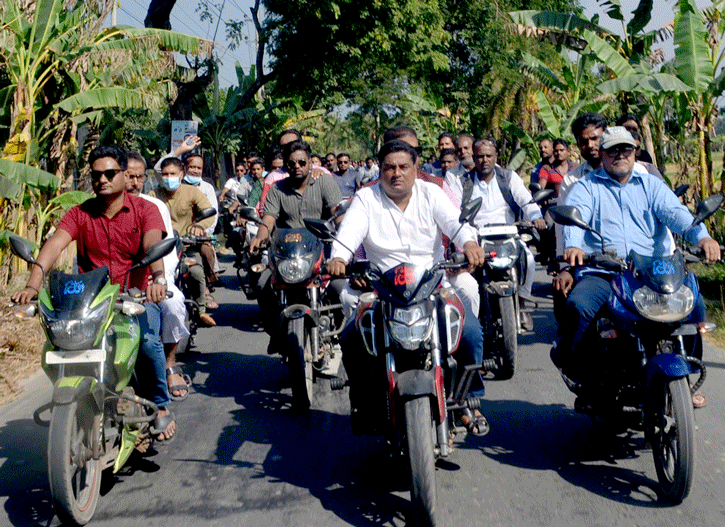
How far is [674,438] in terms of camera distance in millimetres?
4152

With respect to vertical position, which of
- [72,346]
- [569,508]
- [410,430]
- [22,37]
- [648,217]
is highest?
[22,37]

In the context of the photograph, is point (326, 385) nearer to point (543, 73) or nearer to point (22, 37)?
point (22, 37)

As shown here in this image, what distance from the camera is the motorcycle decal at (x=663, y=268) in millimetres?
4223

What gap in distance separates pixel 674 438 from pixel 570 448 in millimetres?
1062

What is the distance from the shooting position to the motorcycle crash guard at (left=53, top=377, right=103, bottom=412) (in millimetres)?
4035

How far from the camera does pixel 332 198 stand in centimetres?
764

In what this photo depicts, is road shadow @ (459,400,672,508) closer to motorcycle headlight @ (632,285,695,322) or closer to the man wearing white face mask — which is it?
motorcycle headlight @ (632,285,695,322)

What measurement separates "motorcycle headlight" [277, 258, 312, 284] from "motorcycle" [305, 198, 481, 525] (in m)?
1.98

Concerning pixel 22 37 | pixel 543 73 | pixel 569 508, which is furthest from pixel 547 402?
pixel 543 73

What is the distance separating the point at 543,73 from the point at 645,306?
1537 cm

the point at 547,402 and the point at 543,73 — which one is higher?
the point at 543,73

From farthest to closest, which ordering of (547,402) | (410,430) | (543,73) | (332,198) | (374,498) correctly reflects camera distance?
(543,73) < (332,198) < (547,402) < (374,498) < (410,430)

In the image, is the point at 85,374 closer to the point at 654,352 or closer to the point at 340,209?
the point at 654,352

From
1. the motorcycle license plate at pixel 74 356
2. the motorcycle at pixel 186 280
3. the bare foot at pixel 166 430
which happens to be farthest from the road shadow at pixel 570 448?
the motorcycle at pixel 186 280
